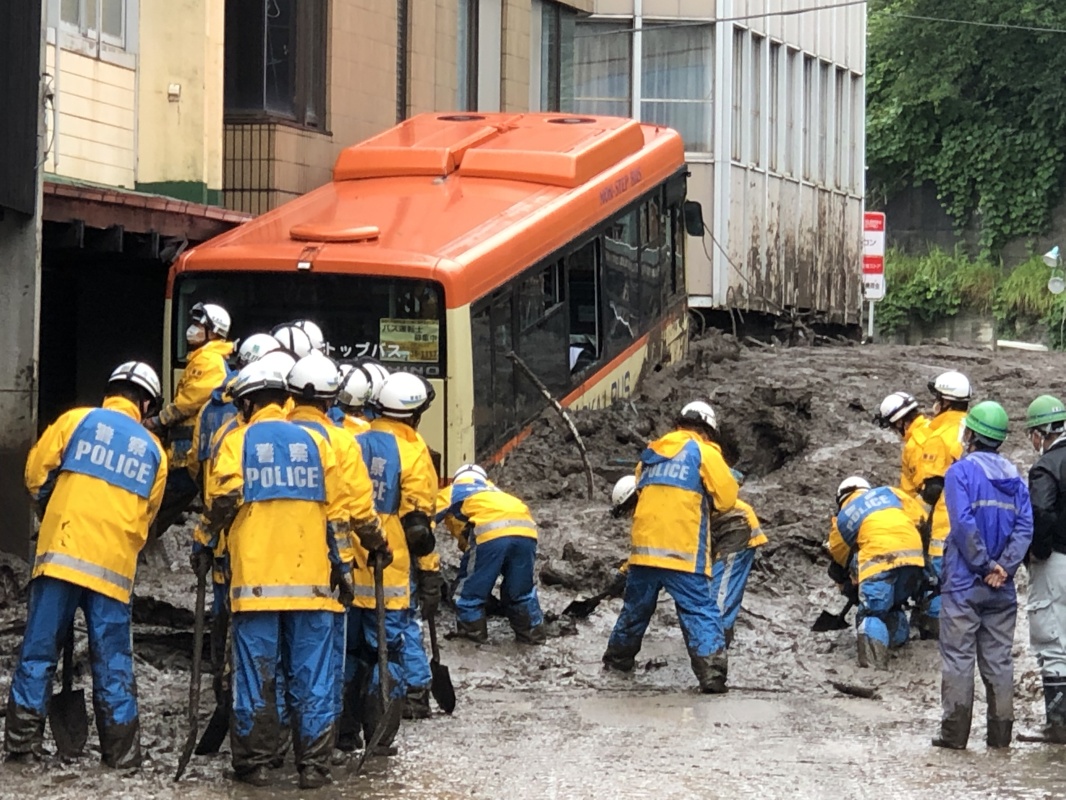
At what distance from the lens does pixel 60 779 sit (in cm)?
912

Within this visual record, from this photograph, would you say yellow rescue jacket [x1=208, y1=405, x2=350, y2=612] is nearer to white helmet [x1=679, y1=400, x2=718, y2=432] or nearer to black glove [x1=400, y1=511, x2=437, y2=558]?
black glove [x1=400, y1=511, x2=437, y2=558]

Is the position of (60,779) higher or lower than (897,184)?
lower

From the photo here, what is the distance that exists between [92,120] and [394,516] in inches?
357

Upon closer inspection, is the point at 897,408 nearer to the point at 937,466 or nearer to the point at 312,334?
the point at 937,466

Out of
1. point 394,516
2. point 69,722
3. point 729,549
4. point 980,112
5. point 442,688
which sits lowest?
Result: point 442,688

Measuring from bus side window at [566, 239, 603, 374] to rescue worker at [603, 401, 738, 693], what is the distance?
19.4ft

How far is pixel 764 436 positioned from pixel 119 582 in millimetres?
10647

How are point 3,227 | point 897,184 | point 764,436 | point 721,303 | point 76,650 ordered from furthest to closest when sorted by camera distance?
point 897,184, point 721,303, point 764,436, point 3,227, point 76,650

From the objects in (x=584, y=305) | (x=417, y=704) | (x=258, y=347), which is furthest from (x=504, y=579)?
(x=584, y=305)

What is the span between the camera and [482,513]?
1330cm

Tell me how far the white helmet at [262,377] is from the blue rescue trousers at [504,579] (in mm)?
3843

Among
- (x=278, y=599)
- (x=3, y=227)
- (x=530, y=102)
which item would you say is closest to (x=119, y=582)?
(x=278, y=599)

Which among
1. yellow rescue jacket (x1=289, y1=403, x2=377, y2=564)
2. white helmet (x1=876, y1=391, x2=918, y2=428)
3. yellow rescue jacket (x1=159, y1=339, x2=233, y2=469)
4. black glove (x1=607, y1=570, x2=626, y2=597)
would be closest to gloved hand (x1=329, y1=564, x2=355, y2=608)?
yellow rescue jacket (x1=289, y1=403, x2=377, y2=564)

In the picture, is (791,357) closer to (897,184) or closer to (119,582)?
(119,582)
